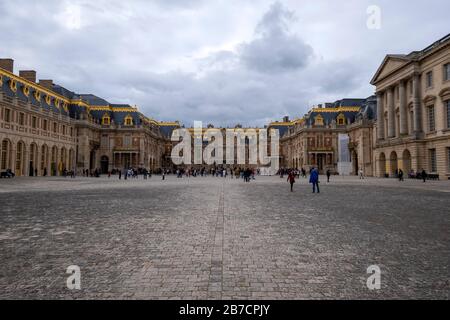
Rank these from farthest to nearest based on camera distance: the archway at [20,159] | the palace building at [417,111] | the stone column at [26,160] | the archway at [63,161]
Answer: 1. the archway at [63,161]
2. the stone column at [26,160]
3. the archway at [20,159]
4. the palace building at [417,111]

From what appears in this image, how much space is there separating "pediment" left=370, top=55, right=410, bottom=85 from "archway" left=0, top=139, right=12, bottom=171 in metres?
50.3

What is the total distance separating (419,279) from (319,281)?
143 centimetres

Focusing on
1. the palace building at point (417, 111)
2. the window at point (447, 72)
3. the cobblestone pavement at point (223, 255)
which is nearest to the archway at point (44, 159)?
the cobblestone pavement at point (223, 255)

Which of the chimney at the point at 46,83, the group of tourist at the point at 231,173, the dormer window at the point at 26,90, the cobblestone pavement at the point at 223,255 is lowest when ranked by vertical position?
the cobblestone pavement at the point at 223,255

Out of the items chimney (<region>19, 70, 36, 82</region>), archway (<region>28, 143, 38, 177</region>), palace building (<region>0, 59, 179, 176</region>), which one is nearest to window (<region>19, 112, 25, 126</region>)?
palace building (<region>0, 59, 179, 176</region>)

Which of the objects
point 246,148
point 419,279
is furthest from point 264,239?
point 246,148

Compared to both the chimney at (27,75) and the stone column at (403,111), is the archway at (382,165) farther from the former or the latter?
the chimney at (27,75)

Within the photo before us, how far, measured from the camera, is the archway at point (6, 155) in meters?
36.8

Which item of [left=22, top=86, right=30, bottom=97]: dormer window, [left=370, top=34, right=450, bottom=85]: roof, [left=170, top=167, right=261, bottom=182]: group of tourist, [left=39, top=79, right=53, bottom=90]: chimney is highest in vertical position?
[left=39, top=79, right=53, bottom=90]: chimney

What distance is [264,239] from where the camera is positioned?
659 centimetres

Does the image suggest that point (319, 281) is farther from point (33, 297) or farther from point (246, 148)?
point (246, 148)

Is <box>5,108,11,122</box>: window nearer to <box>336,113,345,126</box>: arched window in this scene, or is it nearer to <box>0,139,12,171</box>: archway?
<box>0,139,12,171</box>: archway

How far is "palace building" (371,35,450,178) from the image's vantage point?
32.4m

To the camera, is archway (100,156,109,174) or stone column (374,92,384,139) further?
archway (100,156,109,174)
